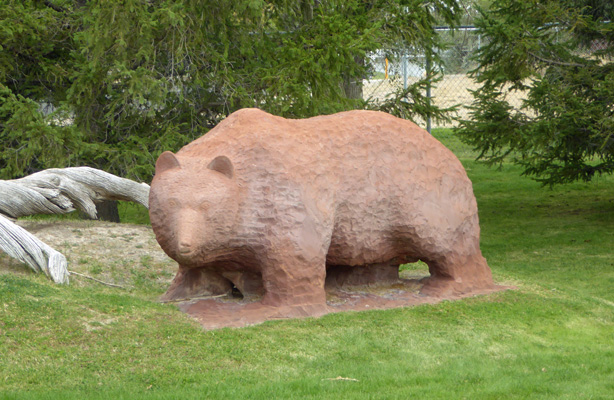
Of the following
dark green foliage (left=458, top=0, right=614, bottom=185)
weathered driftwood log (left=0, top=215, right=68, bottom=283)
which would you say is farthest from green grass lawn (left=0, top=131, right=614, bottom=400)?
dark green foliage (left=458, top=0, right=614, bottom=185)

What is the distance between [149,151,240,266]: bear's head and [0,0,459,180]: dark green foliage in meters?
4.58

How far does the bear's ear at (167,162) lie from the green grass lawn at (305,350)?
1290 mm

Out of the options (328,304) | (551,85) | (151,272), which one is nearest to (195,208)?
(328,304)

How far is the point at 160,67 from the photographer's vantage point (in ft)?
42.8

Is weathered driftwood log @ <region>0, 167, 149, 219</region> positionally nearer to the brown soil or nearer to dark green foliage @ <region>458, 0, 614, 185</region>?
the brown soil

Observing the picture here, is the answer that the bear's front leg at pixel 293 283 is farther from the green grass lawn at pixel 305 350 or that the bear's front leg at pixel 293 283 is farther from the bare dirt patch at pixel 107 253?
the bare dirt patch at pixel 107 253

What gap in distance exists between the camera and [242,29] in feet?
42.0

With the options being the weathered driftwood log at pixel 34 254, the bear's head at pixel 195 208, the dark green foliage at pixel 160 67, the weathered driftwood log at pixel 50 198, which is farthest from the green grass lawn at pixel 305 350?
the dark green foliage at pixel 160 67

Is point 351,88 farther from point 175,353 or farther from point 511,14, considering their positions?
point 175,353

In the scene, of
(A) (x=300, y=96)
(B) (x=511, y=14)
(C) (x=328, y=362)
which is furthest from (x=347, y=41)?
(C) (x=328, y=362)

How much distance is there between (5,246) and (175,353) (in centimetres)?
285

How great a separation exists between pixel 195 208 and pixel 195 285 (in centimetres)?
118

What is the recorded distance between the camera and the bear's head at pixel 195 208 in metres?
7.15

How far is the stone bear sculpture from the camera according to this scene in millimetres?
7320
